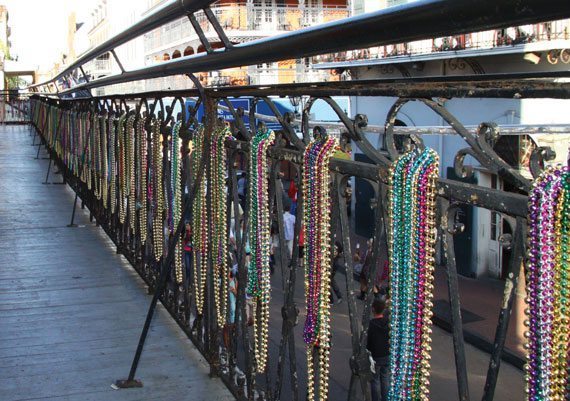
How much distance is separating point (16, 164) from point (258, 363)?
12.7 metres

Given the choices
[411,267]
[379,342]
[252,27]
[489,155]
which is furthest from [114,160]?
[252,27]

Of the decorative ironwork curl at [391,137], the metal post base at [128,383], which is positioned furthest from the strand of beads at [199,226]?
the decorative ironwork curl at [391,137]

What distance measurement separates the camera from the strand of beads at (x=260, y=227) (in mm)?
A: 3309

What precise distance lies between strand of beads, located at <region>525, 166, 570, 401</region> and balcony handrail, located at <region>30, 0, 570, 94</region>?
393mm

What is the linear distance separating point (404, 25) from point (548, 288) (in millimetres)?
657

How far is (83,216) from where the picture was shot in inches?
341

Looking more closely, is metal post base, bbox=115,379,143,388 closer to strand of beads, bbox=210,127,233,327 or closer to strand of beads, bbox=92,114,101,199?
strand of beads, bbox=210,127,233,327

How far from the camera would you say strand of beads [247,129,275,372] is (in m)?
3.31

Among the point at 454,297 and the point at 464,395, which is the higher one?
the point at 454,297

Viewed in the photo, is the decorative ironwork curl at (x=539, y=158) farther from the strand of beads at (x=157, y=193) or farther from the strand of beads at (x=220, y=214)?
the strand of beads at (x=157, y=193)

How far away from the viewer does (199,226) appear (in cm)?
425

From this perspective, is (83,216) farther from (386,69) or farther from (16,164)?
(386,69)

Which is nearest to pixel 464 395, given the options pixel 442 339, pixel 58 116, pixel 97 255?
pixel 97 255

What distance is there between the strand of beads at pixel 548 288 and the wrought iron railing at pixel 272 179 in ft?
0.29
